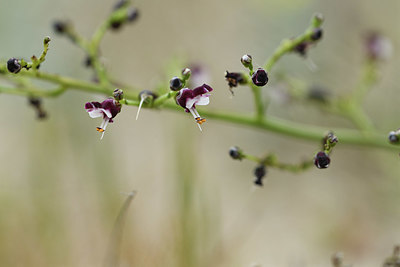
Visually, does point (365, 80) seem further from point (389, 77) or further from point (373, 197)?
point (389, 77)

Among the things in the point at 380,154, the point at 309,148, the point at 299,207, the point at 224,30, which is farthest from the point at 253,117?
the point at 224,30

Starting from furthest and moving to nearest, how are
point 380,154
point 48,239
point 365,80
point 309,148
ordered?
1. point 309,148
2. point 380,154
3. point 48,239
4. point 365,80

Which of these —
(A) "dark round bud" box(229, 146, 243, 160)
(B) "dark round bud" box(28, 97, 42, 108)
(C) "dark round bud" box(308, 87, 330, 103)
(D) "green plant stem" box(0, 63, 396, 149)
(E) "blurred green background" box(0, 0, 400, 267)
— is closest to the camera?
(A) "dark round bud" box(229, 146, 243, 160)

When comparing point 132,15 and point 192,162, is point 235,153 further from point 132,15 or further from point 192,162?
point 192,162

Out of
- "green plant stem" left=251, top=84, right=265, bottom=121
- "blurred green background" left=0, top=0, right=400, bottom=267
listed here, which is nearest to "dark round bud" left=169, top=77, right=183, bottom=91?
"green plant stem" left=251, top=84, right=265, bottom=121

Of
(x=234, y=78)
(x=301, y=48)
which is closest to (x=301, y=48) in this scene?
(x=301, y=48)

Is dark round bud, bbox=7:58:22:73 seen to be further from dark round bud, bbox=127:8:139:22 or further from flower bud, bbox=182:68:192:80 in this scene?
dark round bud, bbox=127:8:139:22
